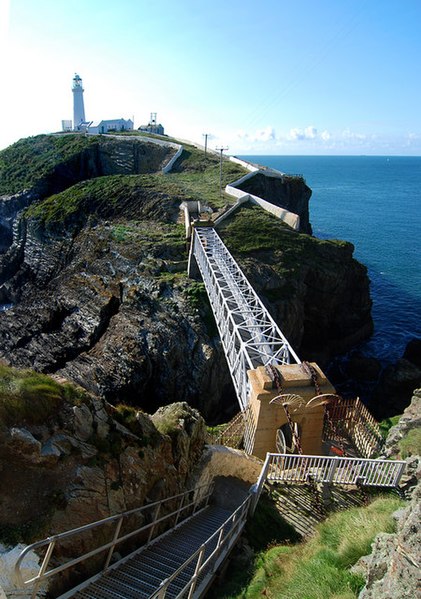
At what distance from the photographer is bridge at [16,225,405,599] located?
6227 millimetres

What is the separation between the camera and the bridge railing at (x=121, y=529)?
516 centimetres

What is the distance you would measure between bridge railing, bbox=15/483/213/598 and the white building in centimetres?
7763

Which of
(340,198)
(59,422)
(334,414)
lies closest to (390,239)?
(340,198)

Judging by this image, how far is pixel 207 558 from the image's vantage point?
766cm

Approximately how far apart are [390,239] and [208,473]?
70.1 metres

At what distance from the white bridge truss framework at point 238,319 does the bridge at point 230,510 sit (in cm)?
11

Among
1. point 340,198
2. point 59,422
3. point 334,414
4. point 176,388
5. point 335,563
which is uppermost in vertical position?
point 340,198

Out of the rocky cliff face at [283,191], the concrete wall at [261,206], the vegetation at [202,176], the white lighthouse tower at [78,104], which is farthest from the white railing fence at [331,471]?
the white lighthouse tower at [78,104]

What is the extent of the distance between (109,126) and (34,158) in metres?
22.4

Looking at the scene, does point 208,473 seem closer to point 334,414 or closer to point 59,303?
point 334,414

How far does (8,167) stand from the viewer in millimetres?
63594

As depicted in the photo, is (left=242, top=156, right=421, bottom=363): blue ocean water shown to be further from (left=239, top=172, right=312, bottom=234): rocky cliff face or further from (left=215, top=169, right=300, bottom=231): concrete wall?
(left=215, top=169, right=300, bottom=231): concrete wall

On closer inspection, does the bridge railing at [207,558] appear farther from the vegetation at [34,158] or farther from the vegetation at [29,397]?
the vegetation at [34,158]

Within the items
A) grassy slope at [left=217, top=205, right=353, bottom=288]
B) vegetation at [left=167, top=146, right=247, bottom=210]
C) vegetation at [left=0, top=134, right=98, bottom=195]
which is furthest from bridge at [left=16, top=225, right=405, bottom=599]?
vegetation at [left=0, top=134, right=98, bottom=195]
